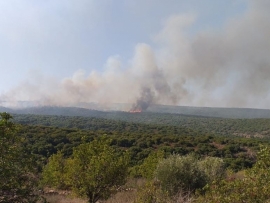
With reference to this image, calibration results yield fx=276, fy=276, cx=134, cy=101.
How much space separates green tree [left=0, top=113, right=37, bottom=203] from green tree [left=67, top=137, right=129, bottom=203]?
8895mm

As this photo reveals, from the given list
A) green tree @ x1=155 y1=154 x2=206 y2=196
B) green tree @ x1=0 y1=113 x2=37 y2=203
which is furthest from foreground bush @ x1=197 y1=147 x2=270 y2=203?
green tree @ x1=155 y1=154 x2=206 y2=196

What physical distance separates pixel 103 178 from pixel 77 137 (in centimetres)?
6074

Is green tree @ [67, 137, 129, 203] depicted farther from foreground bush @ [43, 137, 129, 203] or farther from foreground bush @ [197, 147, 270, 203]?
foreground bush @ [197, 147, 270, 203]

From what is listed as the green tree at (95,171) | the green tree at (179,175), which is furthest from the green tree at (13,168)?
the green tree at (179,175)

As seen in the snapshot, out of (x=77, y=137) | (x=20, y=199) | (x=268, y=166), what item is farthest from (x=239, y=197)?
(x=77, y=137)

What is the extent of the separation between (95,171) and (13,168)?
1034 cm

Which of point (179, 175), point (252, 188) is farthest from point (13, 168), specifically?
point (179, 175)

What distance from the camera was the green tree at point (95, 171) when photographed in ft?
75.4

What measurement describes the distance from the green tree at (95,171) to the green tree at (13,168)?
889 centimetres

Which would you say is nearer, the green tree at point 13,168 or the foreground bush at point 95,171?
the green tree at point 13,168

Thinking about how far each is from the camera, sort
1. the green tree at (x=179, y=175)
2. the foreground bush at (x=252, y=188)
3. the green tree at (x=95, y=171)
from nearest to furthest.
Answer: the foreground bush at (x=252, y=188), the green tree at (x=95, y=171), the green tree at (x=179, y=175)

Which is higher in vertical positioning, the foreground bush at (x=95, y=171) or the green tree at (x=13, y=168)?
the green tree at (x=13, y=168)

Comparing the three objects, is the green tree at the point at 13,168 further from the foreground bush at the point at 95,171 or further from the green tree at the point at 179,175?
the green tree at the point at 179,175

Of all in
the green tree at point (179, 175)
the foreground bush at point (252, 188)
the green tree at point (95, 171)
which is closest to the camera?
the foreground bush at point (252, 188)
